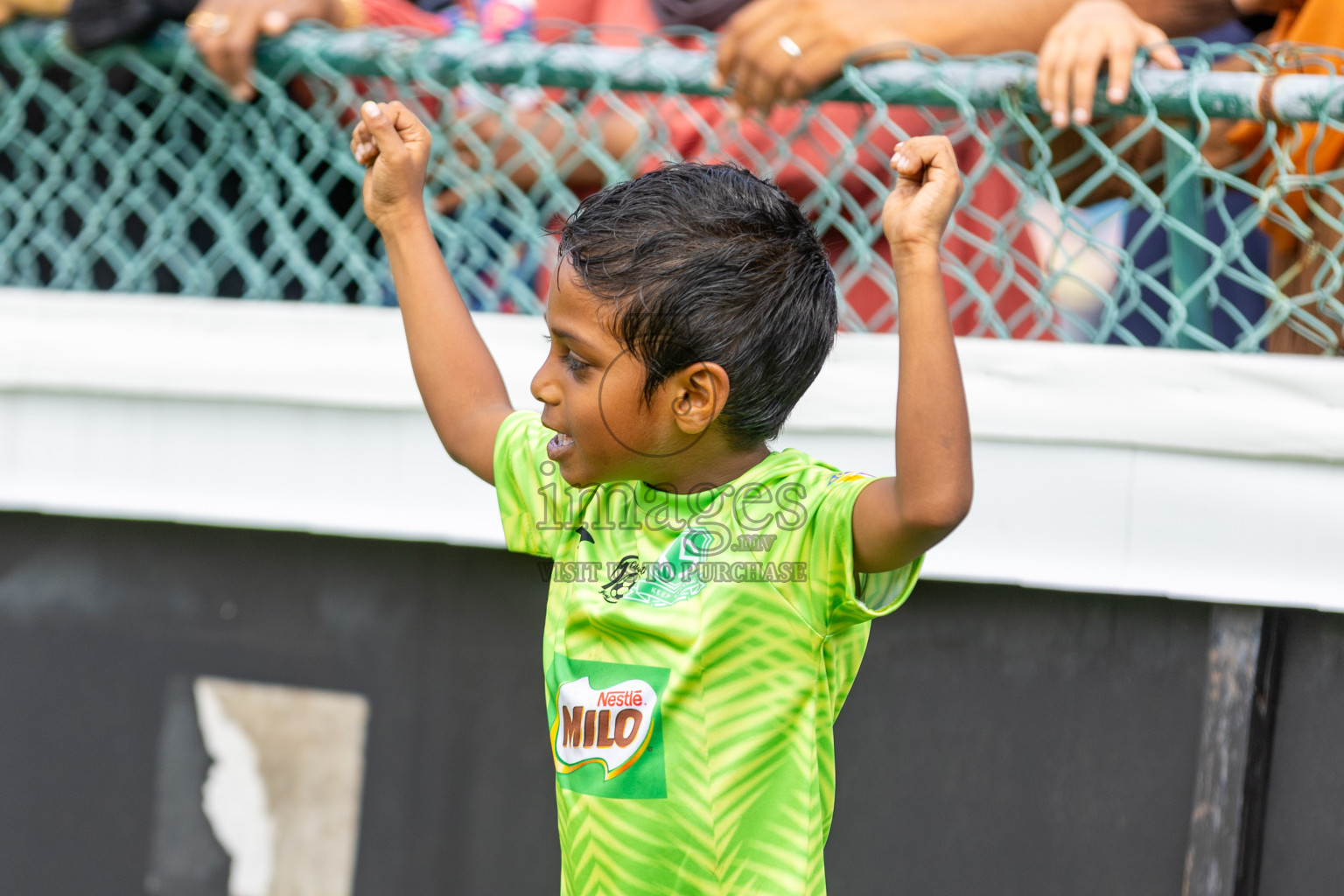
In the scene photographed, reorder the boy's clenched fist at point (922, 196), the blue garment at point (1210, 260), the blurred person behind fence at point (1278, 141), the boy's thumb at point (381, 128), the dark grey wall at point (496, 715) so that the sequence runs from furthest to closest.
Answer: the blue garment at point (1210, 260)
the dark grey wall at point (496, 715)
the blurred person behind fence at point (1278, 141)
the boy's thumb at point (381, 128)
the boy's clenched fist at point (922, 196)

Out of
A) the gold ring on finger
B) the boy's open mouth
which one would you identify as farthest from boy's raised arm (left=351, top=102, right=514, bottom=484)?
the gold ring on finger

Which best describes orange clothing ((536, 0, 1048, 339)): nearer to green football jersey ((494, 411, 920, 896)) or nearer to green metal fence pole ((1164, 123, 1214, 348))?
green metal fence pole ((1164, 123, 1214, 348))

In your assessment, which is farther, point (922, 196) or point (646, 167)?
point (646, 167)

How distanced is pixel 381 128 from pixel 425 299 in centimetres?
19

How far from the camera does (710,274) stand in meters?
1.10

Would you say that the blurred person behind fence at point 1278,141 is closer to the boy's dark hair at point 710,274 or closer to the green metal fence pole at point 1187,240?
the green metal fence pole at point 1187,240

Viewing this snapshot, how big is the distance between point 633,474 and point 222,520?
1.19m

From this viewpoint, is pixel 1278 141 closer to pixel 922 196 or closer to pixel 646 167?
pixel 646 167

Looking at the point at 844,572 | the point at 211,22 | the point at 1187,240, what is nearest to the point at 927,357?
the point at 844,572

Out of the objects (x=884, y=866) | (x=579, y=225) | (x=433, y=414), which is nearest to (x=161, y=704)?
(x=433, y=414)

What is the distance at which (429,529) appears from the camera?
6.63 feet

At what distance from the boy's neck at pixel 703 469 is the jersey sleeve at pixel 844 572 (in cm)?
9

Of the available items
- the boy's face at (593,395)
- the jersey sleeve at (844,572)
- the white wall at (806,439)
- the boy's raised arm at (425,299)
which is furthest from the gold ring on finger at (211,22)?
the jersey sleeve at (844,572)

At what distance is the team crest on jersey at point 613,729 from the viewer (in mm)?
1192
